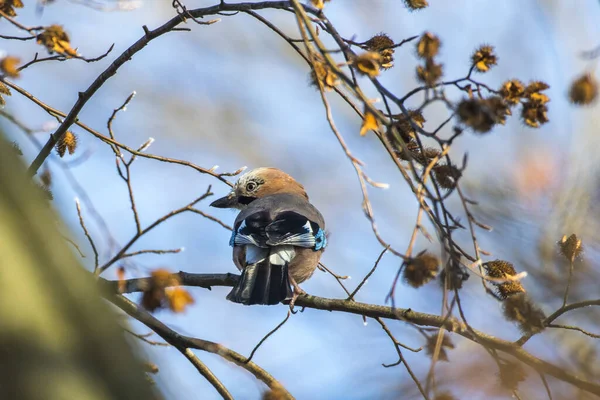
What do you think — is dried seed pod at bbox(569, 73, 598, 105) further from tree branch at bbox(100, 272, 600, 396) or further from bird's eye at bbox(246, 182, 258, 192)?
bird's eye at bbox(246, 182, 258, 192)

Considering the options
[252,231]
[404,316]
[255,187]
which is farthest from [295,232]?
[404,316]

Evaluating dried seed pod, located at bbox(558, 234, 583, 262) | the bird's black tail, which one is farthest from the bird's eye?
dried seed pod, located at bbox(558, 234, 583, 262)

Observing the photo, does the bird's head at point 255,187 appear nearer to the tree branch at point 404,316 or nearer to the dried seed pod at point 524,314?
the tree branch at point 404,316

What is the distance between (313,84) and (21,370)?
5.94 ft

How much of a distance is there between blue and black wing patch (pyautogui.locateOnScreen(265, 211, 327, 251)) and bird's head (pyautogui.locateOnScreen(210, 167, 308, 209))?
33.5 inches

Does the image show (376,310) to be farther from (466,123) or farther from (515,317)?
(466,123)

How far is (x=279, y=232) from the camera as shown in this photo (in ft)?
14.5

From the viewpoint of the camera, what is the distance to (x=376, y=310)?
3176 millimetres

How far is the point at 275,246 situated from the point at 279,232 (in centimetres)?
9

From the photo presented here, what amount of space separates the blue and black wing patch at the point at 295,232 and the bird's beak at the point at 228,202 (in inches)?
39.8

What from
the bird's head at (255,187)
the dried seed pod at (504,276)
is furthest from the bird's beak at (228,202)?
the dried seed pod at (504,276)

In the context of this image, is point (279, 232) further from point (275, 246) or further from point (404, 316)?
point (404, 316)

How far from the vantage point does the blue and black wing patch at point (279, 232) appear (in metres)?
4.38

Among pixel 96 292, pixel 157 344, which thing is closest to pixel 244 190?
pixel 157 344
